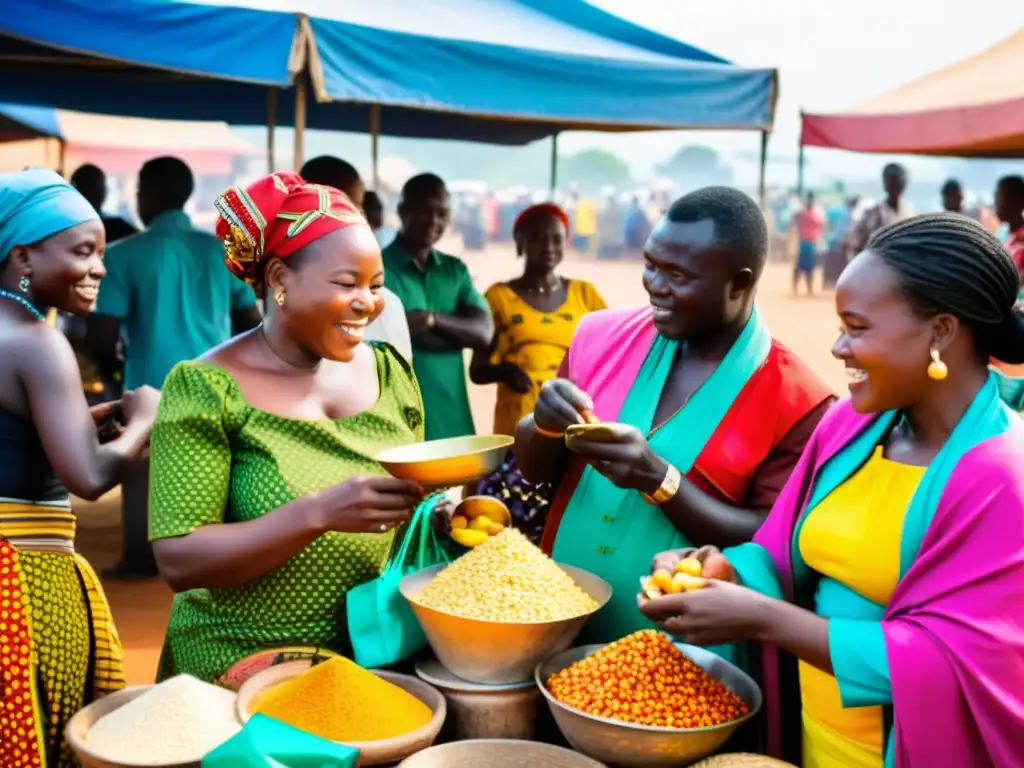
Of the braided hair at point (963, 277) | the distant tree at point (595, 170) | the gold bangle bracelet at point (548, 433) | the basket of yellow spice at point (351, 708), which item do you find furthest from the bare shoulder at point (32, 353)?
the distant tree at point (595, 170)

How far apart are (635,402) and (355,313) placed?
2.14 ft

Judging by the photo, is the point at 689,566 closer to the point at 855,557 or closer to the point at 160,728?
the point at 855,557

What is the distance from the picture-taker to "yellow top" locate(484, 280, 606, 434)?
17.9 ft

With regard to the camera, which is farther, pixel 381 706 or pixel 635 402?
pixel 635 402

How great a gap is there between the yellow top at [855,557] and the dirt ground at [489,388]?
144 inches

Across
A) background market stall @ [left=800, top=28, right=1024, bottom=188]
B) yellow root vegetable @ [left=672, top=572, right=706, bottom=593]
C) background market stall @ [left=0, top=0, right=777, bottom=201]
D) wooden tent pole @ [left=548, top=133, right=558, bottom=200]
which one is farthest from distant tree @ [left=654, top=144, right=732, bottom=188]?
yellow root vegetable @ [left=672, top=572, right=706, bottom=593]

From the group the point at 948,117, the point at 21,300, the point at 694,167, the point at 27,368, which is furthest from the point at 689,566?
the point at 694,167

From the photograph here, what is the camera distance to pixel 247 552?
1979 mm

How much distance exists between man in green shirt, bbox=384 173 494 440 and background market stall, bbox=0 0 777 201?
59 centimetres

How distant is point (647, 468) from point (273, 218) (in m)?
0.89

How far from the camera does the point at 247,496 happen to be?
2.06 meters

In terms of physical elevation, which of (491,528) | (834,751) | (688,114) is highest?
(688,114)

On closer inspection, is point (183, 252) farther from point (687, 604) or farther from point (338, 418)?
point (687, 604)

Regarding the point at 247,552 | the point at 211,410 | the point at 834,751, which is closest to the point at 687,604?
the point at 834,751
